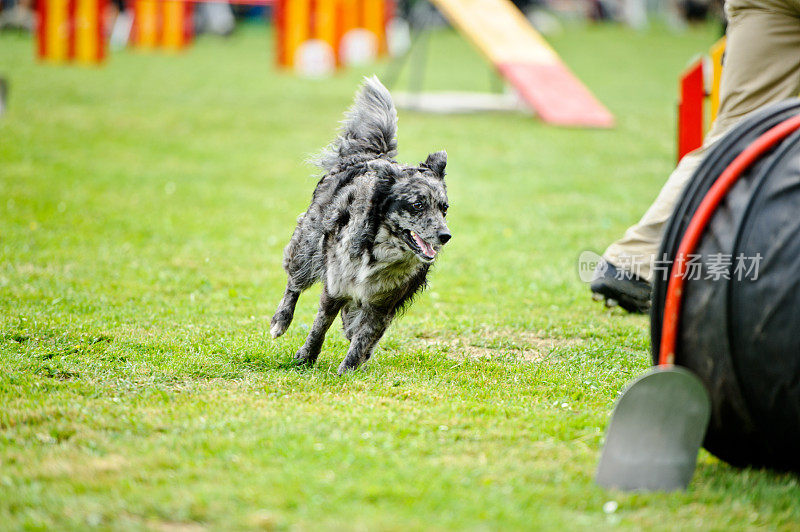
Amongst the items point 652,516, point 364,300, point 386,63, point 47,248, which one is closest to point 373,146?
point 364,300

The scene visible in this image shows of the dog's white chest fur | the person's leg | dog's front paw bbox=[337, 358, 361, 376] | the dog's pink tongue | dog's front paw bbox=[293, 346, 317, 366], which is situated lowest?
dog's front paw bbox=[293, 346, 317, 366]

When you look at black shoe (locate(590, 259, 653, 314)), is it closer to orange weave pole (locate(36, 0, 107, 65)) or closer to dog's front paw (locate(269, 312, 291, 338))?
dog's front paw (locate(269, 312, 291, 338))

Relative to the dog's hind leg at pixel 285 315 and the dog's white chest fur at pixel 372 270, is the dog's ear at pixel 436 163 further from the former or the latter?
the dog's hind leg at pixel 285 315

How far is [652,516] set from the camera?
304cm

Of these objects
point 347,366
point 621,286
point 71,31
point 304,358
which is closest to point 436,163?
point 347,366

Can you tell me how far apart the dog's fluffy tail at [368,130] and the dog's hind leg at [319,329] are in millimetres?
909

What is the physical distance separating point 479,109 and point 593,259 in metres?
9.91

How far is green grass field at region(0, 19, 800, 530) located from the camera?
3.09m

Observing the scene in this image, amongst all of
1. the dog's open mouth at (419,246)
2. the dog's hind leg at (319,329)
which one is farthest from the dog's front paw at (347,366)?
the dog's open mouth at (419,246)

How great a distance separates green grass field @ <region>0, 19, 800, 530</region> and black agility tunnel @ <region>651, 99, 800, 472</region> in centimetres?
24

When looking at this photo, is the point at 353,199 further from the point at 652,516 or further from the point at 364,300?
the point at 652,516

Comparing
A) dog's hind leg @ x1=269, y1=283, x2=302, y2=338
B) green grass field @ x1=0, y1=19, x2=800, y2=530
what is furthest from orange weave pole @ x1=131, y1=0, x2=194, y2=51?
dog's hind leg @ x1=269, y1=283, x2=302, y2=338

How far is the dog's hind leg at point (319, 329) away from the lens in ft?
15.8

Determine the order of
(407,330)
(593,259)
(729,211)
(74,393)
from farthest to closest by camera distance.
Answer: (593,259)
(407,330)
(74,393)
(729,211)
